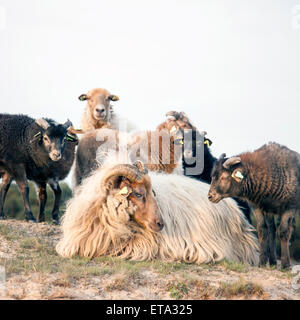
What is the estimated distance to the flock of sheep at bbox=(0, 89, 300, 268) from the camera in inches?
368

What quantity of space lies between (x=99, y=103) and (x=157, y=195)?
4.89 m

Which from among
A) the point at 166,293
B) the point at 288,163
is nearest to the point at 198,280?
the point at 166,293

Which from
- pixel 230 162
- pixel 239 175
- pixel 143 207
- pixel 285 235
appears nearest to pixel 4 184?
pixel 143 207

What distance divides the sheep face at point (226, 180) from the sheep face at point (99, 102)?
5.07 metres

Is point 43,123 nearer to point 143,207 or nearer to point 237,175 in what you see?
point 143,207

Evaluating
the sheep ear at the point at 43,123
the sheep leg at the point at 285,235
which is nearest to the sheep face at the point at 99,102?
the sheep ear at the point at 43,123

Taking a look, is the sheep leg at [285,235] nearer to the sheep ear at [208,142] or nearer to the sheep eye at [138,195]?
the sheep eye at [138,195]

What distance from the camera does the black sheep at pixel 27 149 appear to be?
39.5ft

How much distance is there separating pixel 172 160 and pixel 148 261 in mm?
3825

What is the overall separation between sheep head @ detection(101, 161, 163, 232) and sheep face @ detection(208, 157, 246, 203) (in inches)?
46.3

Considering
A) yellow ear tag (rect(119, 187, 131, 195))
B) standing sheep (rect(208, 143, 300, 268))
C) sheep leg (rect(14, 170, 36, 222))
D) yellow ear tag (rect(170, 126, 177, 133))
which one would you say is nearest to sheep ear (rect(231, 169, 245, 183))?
standing sheep (rect(208, 143, 300, 268))

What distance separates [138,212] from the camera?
9.18 meters
